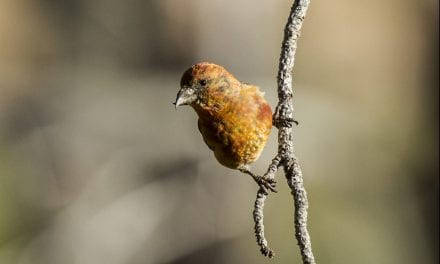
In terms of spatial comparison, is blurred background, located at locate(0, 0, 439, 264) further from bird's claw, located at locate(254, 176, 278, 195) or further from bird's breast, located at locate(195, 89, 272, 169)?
bird's claw, located at locate(254, 176, 278, 195)

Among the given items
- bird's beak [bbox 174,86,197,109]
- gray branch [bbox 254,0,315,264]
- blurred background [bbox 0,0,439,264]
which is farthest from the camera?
blurred background [bbox 0,0,439,264]

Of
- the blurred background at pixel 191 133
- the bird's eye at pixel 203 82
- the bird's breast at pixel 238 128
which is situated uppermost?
the bird's eye at pixel 203 82

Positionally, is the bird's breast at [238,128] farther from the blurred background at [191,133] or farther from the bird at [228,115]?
the blurred background at [191,133]

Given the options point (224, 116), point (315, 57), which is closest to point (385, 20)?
point (315, 57)

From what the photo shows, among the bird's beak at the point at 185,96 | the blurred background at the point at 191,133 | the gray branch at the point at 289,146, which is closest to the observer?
the gray branch at the point at 289,146

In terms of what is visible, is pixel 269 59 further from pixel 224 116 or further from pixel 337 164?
pixel 224 116

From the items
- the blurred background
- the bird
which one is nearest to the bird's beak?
the bird

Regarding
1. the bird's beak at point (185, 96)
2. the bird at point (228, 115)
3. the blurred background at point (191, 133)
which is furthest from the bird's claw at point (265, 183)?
the blurred background at point (191, 133)
